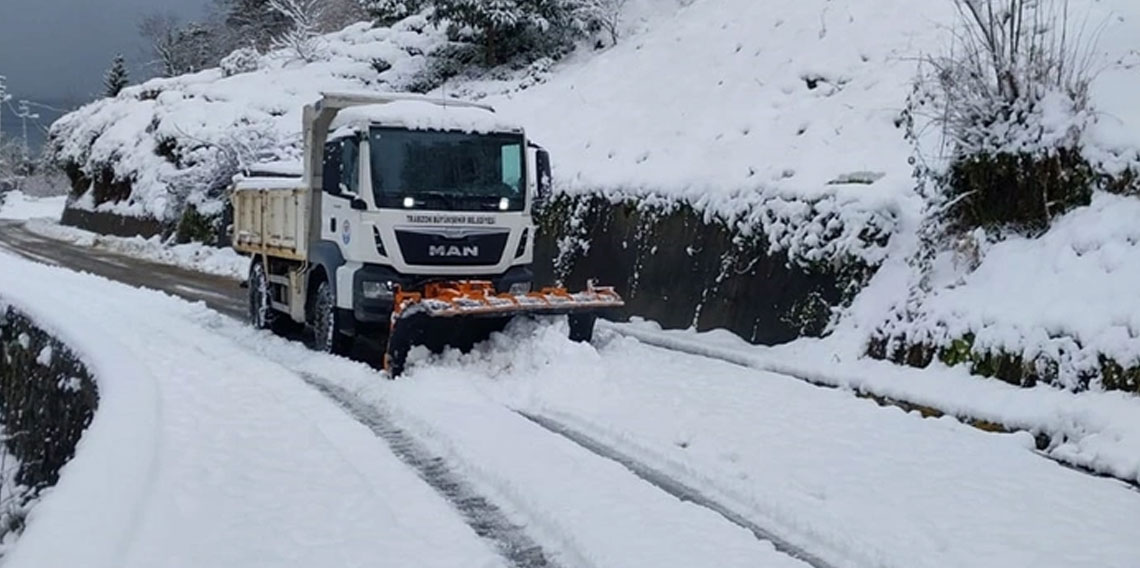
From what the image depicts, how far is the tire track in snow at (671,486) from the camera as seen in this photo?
5363 millimetres

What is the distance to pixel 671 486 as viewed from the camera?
6.46 meters

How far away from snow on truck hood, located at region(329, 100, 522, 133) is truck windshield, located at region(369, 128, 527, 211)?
84 millimetres

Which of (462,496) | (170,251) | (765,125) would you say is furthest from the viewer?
(170,251)

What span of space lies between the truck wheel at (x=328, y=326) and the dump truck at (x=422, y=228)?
1cm

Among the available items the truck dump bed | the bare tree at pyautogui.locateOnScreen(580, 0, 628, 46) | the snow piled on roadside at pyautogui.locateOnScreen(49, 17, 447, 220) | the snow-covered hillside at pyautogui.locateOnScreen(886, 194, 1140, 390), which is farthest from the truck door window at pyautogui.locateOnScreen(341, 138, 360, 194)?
the snow piled on roadside at pyautogui.locateOnScreen(49, 17, 447, 220)

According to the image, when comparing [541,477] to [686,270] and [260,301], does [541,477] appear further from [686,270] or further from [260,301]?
[260,301]

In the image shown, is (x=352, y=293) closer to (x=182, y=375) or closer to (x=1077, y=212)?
(x=182, y=375)

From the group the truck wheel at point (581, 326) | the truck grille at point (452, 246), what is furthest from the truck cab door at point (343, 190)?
the truck wheel at point (581, 326)

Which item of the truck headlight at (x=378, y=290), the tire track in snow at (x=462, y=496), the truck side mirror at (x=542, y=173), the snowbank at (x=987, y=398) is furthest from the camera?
the truck side mirror at (x=542, y=173)

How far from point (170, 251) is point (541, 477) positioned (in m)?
23.9

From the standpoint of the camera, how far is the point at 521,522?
571cm

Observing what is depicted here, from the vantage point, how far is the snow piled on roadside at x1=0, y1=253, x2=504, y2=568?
5.09m

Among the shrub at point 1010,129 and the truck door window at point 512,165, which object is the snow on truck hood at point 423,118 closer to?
the truck door window at point 512,165

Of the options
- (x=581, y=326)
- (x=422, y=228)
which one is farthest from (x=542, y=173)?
(x=581, y=326)
